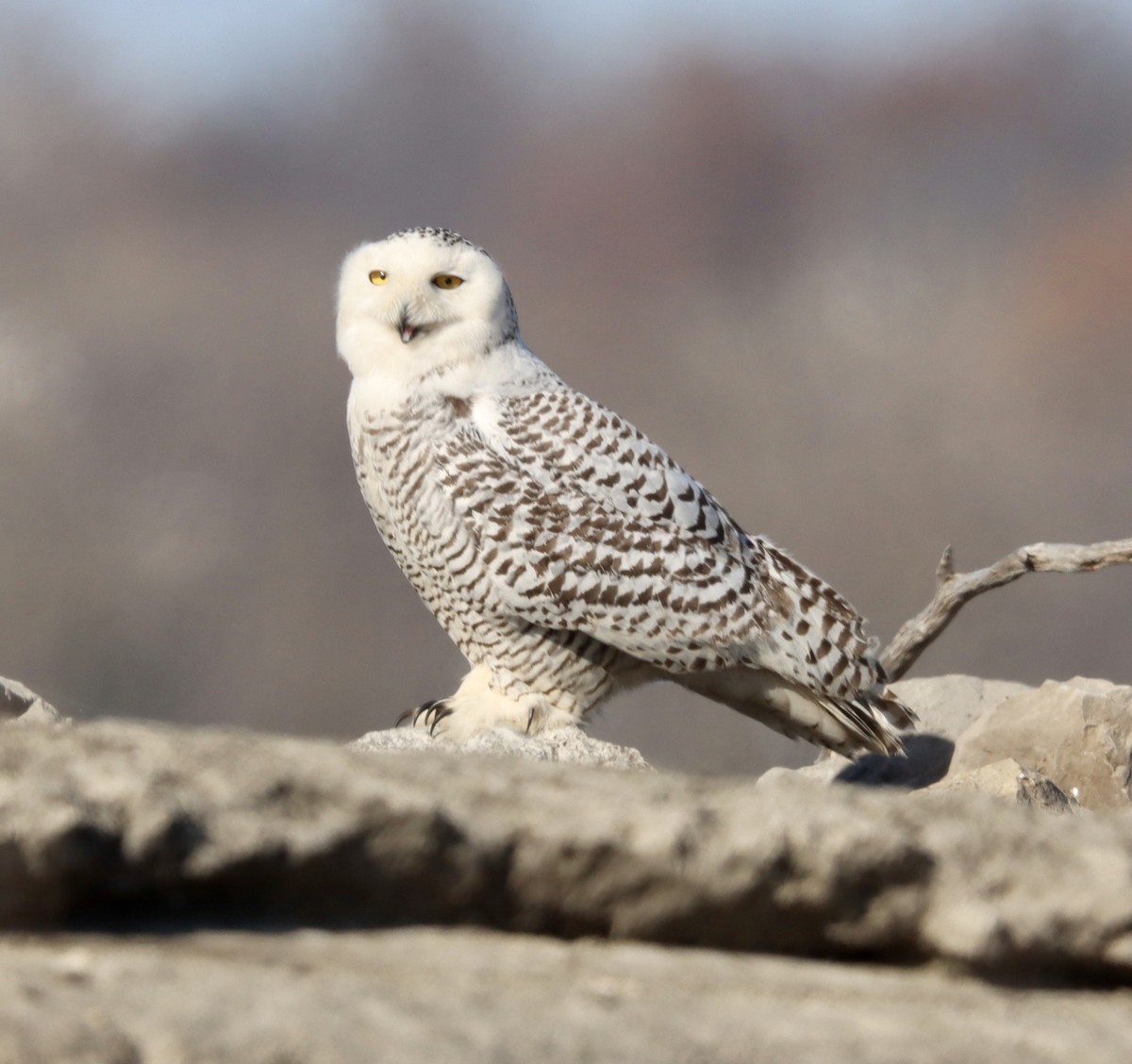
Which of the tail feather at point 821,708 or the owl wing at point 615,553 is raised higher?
the owl wing at point 615,553

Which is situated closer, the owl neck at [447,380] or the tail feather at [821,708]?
the owl neck at [447,380]

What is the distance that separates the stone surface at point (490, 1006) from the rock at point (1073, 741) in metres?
3.69

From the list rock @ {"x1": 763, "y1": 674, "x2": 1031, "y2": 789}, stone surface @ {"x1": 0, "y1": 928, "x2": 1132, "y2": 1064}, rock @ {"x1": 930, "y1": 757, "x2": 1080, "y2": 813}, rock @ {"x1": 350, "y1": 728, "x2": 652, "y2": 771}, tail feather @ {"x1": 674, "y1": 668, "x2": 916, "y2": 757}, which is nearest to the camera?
stone surface @ {"x1": 0, "y1": 928, "x2": 1132, "y2": 1064}

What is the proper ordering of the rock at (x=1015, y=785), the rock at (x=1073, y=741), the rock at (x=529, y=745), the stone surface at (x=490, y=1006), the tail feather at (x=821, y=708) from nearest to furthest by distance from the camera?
1. the stone surface at (x=490, y=1006)
2. the rock at (x=1015, y=785)
3. the rock at (x=529, y=745)
4. the tail feather at (x=821, y=708)
5. the rock at (x=1073, y=741)

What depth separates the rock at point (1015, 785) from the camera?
13.4 feet

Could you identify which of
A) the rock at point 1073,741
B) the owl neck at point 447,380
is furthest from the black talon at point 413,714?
the rock at point 1073,741

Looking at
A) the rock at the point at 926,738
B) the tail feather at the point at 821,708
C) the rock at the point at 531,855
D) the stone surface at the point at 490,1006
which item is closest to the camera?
the stone surface at the point at 490,1006

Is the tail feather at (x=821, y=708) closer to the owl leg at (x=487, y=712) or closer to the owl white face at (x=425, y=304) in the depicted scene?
the owl leg at (x=487, y=712)

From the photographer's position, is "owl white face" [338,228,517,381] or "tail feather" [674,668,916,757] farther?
"tail feather" [674,668,916,757]

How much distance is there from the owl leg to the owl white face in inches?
42.2

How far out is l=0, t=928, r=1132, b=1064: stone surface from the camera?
1284 millimetres

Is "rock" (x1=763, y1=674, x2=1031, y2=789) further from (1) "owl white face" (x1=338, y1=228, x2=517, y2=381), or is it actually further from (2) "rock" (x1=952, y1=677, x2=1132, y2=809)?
(1) "owl white face" (x1=338, y1=228, x2=517, y2=381)

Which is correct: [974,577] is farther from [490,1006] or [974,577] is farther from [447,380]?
[490,1006]

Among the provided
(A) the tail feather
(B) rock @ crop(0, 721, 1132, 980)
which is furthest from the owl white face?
(B) rock @ crop(0, 721, 1132, 980)
